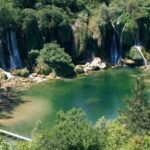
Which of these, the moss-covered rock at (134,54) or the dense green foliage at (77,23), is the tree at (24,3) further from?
the moss-covered rock at (134,54)

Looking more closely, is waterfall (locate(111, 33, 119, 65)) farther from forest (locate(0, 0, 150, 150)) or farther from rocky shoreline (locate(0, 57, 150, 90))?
rocky shoreline (locate(0, 57, 150, 90))

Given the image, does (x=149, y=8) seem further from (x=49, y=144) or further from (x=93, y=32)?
(x=49, y=144)

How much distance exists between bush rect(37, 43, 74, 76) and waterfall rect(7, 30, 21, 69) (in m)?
3.62

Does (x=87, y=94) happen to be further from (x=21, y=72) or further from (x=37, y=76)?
(x=21, y=72)

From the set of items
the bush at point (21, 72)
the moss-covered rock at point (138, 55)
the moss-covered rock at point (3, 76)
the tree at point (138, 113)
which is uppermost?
the tree at point (138, 113)

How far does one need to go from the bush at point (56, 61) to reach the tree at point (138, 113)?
3339cm

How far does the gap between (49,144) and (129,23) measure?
179 ft

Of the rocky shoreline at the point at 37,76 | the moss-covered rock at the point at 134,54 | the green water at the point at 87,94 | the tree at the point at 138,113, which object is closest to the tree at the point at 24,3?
the rocky shoreline at the point at 37,76

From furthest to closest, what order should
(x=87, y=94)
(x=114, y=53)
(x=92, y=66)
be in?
(x=114, y=53) < (x=92, y=66) < (x=87, y=94)

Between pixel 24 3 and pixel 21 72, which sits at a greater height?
pixel 24 3

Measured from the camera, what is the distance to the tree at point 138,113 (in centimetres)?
4961

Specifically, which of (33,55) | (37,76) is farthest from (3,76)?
(33,55)

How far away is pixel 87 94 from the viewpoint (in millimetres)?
75625

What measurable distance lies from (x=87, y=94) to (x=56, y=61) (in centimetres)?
1064
